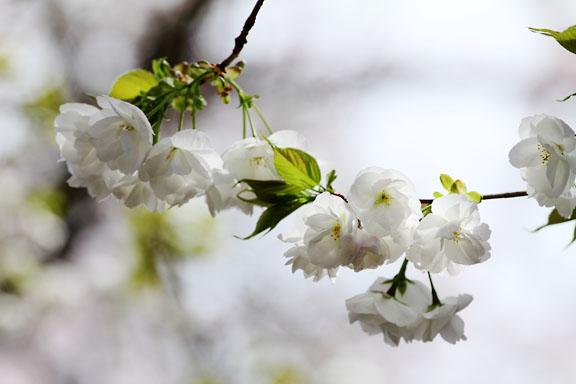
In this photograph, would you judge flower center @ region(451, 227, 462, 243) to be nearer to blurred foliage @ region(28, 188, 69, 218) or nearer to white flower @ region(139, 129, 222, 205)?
white flower @ region(139, 129, 222, 205)

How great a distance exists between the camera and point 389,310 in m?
0.43

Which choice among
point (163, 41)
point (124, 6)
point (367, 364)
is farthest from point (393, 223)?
point (367, 364)

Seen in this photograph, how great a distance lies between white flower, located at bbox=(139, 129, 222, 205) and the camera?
15.3 inches

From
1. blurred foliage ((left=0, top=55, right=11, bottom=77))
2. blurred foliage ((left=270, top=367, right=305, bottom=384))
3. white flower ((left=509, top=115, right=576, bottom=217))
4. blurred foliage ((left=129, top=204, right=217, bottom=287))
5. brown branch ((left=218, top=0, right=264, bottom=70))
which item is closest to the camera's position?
white flower ((left=509, top=115, right=576, bottom=217))

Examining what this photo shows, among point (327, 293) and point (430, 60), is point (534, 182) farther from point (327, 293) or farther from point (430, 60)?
Result: point (327, 293)

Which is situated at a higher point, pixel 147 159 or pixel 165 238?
pixel 147 159

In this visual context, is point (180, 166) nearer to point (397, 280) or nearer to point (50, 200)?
point (397, 280)

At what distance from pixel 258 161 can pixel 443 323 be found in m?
0.19

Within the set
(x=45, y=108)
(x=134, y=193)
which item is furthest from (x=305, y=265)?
(x=45, y=108)

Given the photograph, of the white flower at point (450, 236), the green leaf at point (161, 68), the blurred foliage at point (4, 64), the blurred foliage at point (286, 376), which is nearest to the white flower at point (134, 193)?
the green leaf at point (161, 68)

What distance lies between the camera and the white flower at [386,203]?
1.18ft

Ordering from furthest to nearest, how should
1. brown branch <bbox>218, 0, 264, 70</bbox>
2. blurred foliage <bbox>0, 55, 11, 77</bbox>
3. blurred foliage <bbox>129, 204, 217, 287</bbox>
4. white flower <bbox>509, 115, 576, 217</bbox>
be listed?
1. blurred foliage <bbox>129, 204, 217, 287</bbox>
2. blurred foliage <bbox>0, 55, 11, 77</bbox>
3. brown branch <bbox>218, 0, 264, 70</bbox>
4. white flower <bbox>509, 115, 576, 217</bbox>

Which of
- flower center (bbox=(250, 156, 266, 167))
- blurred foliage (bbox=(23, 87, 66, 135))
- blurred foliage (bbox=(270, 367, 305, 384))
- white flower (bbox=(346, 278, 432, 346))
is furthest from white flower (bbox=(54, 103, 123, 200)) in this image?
blurred foliage (bbox=(270, 367, 305, 384))

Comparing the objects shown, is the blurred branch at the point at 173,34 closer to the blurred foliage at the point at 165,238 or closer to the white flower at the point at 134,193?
the blurred foliage at the point at 165,238
